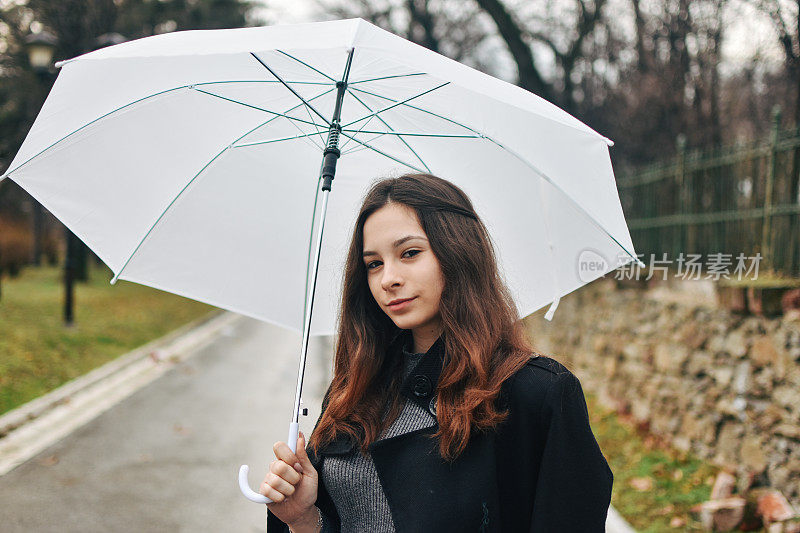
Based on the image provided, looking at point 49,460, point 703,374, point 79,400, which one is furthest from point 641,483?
point 79,400

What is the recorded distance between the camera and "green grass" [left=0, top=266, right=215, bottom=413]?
8750 mm

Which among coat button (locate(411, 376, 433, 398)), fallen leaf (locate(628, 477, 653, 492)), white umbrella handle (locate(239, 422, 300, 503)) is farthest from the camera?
fallen leaf (locate(628, 477, 653, 492))

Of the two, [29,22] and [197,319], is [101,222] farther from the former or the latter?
[29,22]

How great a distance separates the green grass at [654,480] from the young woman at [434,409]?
3.72 metres

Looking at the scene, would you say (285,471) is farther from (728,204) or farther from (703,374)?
(728,204)

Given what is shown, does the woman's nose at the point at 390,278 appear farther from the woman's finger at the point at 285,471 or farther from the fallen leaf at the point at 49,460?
the fallen leaf at the point at 49,460

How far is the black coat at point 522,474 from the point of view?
1.83 m

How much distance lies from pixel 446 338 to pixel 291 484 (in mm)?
612

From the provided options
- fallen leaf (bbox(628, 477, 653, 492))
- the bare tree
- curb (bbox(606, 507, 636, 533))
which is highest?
the bare tree

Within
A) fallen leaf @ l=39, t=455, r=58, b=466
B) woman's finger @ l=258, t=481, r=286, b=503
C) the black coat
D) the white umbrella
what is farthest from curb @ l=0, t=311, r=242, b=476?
the black coat

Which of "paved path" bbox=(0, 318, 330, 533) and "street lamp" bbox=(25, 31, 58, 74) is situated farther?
"street lamp" bbox=(25, 31, 58, 74)

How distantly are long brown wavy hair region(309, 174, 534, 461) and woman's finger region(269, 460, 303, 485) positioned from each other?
21 centimetres

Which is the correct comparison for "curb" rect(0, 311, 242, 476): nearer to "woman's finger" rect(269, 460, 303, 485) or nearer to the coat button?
"woman's finger" rect(269, 460, 303, 485)

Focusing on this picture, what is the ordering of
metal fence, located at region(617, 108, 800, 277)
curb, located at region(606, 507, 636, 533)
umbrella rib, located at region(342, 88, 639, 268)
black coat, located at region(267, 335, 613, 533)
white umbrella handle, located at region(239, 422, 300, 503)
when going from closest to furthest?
black coat, located at region(267, 335, 613, 533) < white umbrella handle, located at region(239, 422, 300, 503) < umbrella rib, located at region(342, 88, 639, 268) < curb, located at region(606, 507, 636, 533) < metal fence, located at region(617, 108, 800, 277)
